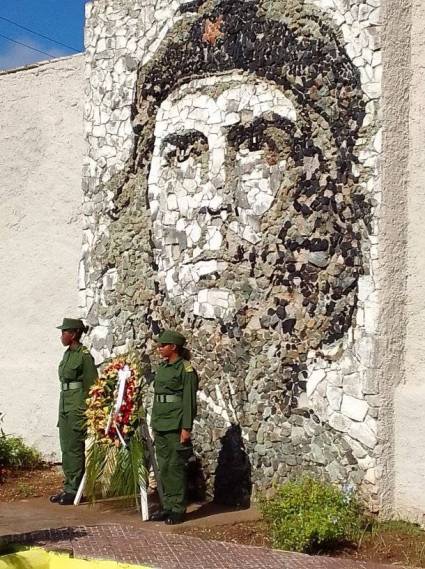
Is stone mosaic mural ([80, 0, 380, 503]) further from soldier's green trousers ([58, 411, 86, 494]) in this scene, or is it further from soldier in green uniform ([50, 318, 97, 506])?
soldier's green trousers ([58, 411, 86, 494])

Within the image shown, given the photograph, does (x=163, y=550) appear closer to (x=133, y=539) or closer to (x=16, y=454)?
(x=133, y=539)

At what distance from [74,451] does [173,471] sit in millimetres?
1301

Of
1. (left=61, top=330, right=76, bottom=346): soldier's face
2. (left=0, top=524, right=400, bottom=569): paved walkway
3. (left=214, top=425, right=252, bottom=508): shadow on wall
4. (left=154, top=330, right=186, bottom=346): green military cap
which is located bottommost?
(left=0, top=524, right=400, bottom=569): paved walkway

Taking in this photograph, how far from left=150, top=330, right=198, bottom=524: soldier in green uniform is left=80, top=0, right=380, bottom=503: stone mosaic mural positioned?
638 millimetres

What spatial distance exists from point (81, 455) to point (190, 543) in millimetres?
2063

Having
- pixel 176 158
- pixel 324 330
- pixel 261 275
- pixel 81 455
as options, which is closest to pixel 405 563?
pixel 324 330

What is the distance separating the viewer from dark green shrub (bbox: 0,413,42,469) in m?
10.7

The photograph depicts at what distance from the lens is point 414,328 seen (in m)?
7.99

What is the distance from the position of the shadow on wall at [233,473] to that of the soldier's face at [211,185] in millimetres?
1096

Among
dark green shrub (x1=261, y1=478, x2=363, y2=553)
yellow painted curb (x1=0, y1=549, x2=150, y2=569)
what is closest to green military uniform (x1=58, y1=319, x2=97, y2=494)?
dark green shrub (x1=261, y1=478, x2=363, y2=553)

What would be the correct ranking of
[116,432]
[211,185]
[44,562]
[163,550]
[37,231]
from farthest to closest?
1. [37,231]
2. [211,185]
3. [116,432]
4. [163,550]
5. [44,562]

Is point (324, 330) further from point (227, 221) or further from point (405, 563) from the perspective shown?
point (405, 563)

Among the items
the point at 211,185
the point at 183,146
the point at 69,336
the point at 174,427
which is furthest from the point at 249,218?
the point at 69,336

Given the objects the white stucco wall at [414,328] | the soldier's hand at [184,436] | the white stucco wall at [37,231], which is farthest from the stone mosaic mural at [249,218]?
the white stucco wall at [37,231]
